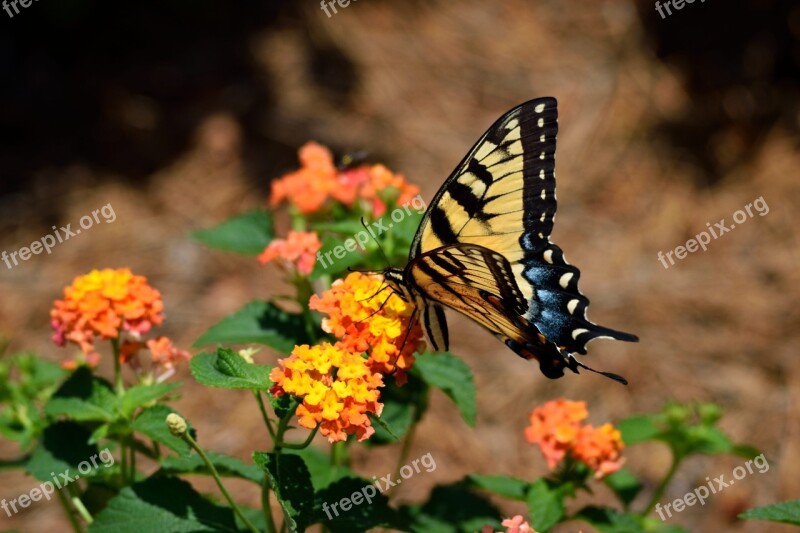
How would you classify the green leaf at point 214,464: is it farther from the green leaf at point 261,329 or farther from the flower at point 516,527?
the flower at point 516,527

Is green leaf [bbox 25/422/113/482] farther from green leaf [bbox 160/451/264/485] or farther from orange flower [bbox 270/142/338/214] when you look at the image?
orange flower [bbox 270/142/338/214]

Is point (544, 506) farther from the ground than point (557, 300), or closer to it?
closer to it

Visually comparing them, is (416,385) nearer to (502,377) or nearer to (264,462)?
(264,462)

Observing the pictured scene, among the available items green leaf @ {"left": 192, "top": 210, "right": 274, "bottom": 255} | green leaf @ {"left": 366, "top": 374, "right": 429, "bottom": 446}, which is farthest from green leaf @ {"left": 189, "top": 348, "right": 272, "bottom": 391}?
green leaf @ {"left": 192, "top": 210, "right": 274, "bottom": 255}

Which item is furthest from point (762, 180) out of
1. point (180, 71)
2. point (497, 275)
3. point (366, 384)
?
point (366, 384)

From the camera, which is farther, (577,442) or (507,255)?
(507,255)

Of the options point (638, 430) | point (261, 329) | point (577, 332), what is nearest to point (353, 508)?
point (261, 329)

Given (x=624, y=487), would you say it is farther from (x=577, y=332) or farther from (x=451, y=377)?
(x=451, y=377)
